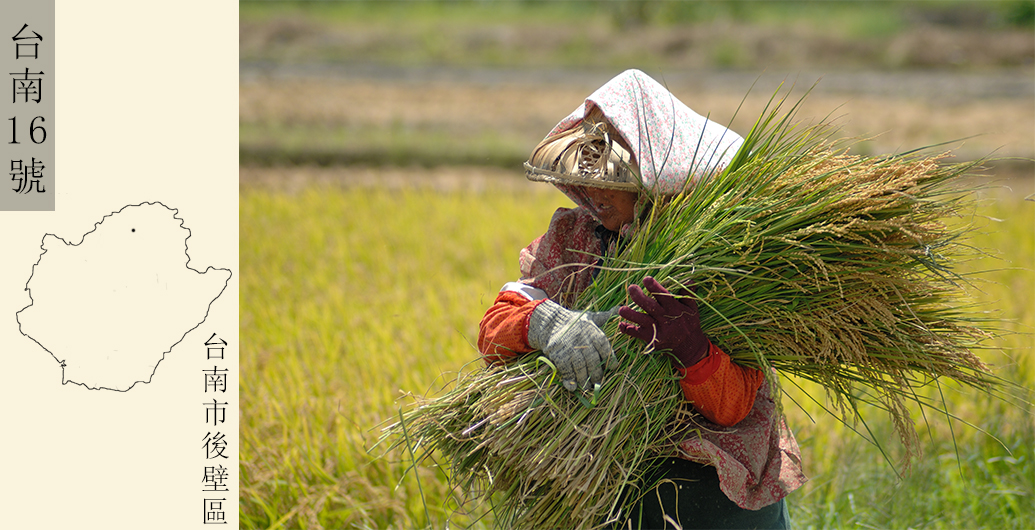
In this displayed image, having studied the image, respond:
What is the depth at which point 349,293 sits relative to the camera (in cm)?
434

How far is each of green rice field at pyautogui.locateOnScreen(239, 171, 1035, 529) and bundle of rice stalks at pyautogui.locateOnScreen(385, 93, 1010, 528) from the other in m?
0.17

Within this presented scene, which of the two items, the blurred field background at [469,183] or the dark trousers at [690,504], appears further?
the blurred field background at [469,183]

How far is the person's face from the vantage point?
60.2 inches

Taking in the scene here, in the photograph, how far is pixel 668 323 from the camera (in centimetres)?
140

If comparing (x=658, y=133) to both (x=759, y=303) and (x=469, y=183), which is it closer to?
(x=759, y=303)

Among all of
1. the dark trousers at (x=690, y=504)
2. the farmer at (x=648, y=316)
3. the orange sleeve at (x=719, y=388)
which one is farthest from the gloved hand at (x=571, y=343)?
the dark trousers at (x=690, y=504)

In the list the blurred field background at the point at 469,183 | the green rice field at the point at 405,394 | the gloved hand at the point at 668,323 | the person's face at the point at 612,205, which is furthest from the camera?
the blurred field background at the point at 469,183

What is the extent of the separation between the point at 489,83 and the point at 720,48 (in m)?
Answer: 5.36

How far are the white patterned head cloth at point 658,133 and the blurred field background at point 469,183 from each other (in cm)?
12

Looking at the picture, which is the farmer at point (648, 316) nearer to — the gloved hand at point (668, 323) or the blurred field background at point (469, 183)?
the gloved hand at point (668, 323)

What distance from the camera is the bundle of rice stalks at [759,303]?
1.40m

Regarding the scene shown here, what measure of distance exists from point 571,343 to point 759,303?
14.7 inches

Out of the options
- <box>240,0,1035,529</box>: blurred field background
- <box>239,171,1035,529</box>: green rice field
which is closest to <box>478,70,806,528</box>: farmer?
<box>240,0,1035,529</box>: blurred field background

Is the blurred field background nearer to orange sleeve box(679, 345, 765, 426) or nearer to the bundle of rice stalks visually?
the bundle of rice stalks
